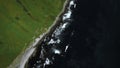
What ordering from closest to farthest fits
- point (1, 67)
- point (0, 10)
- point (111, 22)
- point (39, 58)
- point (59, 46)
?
point (1, 67), point (39, 58), point (59, 46), point (0, 10), point (111, 22)

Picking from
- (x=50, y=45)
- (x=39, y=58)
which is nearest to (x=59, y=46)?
(x=50, y=45)

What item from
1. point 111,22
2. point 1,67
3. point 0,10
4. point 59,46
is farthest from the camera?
point 111,22

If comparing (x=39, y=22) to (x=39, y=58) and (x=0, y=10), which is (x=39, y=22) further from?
(x=39, y=58)

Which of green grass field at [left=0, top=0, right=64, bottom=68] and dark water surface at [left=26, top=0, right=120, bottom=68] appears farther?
green grass field at [left=0, top=0, right=64, bottom=68]

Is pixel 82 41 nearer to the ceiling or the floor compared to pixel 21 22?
nearer to the floor

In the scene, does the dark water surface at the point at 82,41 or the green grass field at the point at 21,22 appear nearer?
the dark water surface at the point at 82,41
